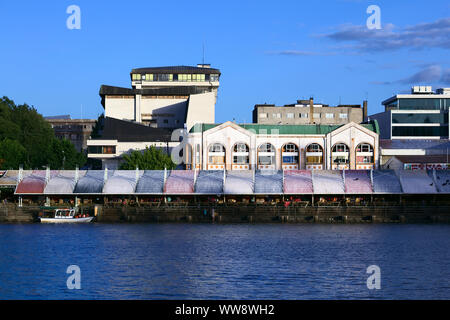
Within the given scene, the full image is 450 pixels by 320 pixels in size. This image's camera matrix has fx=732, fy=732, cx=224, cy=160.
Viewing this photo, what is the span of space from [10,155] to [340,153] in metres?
77.8

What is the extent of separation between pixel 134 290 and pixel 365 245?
1620 inches

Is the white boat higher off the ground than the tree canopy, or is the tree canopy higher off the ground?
the tree canopy

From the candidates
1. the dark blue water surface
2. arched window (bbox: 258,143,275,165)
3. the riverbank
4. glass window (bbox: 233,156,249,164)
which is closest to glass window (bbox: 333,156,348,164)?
arched window (bbox: 258,143,275,165)

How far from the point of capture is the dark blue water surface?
201 ft

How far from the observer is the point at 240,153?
162250mm

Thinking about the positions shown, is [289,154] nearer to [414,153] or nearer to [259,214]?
[414,153]

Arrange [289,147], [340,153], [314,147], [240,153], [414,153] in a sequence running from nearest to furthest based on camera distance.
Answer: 1. [240,153]
2. [340,153]
3. [289,147]
4. [314,147]
5. [414,153]

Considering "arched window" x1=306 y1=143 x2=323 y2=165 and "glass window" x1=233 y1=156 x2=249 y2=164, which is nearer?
"glass window" x1=233 y1=156 x2=249 y2=164

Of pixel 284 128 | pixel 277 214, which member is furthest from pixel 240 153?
pixel 277 214

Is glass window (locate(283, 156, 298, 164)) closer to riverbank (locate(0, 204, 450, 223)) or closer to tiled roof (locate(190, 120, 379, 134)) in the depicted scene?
tiled roof (locate(190, 120, 379, 134))

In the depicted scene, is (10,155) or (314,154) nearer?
(314,154)

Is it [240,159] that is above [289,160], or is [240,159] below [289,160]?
above

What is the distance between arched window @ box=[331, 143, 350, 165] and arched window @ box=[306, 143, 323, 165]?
113 inches
